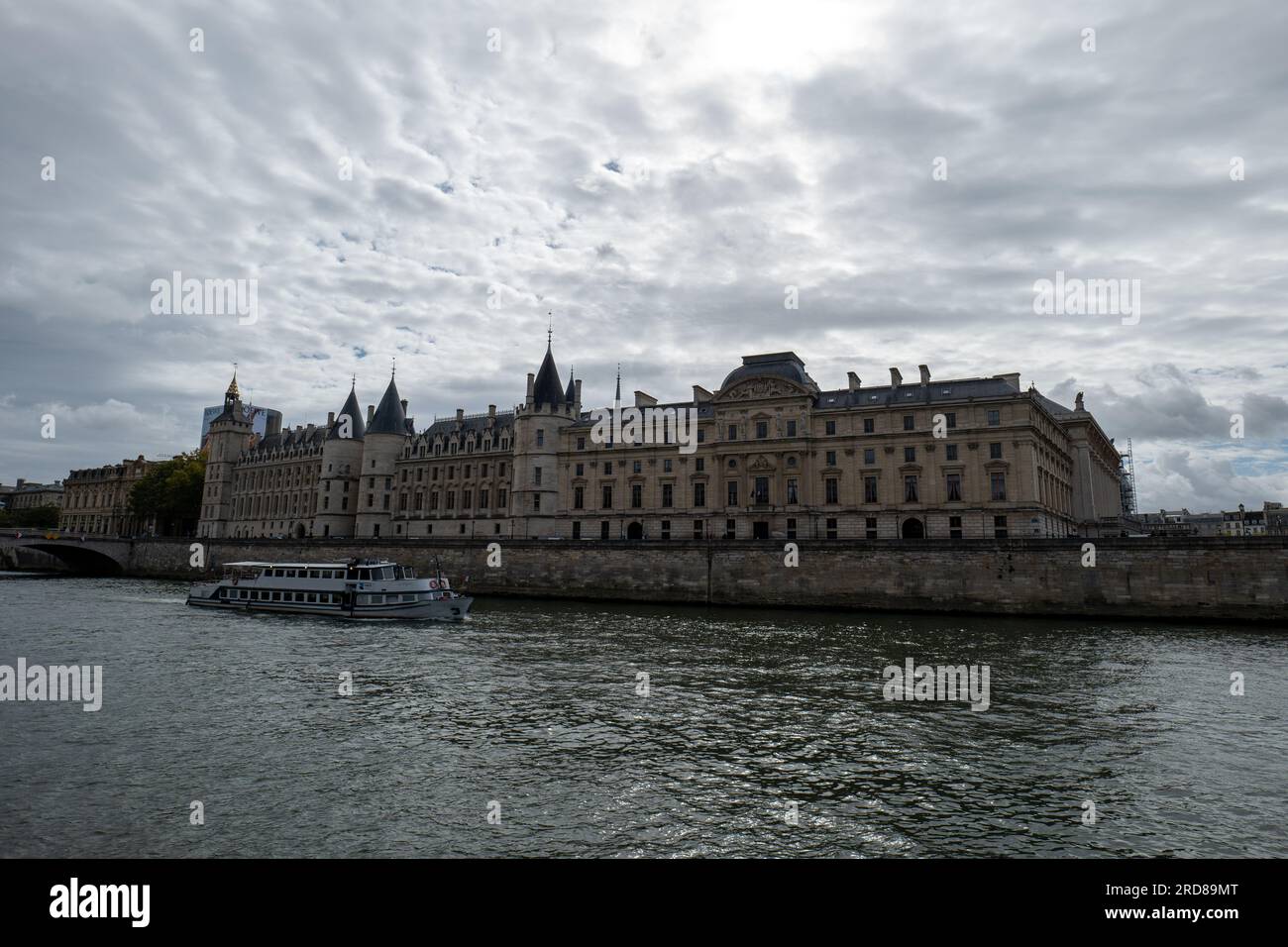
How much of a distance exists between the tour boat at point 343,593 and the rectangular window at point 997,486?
4077cm

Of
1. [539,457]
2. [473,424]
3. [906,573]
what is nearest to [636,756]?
[906,573]

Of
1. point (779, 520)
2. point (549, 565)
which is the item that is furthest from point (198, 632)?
point (779, 520)

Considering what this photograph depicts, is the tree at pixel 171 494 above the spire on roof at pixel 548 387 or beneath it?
beneath

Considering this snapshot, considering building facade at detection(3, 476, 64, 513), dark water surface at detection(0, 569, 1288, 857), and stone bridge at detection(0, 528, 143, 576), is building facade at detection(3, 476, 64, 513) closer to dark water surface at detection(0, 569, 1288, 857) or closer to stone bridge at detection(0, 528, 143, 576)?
stone bridge at detection(0, 528, 143, 576)

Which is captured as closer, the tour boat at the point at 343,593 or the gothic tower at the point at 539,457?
the tour boat at the point at 343,593

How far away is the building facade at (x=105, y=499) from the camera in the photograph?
12631 centimetres

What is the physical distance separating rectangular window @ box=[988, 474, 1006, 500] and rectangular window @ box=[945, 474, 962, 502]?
2.21 metres

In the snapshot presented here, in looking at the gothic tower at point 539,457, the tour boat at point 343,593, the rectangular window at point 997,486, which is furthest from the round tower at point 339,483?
the rectangular window at point 997,486

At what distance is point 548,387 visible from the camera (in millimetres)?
80688

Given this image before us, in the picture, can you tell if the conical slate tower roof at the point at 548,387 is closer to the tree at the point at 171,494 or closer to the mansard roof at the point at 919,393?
the mansard roof at the point at 919,393

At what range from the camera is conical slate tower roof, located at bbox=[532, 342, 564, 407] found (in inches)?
3164

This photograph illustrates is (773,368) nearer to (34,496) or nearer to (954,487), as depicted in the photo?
(954,487)
